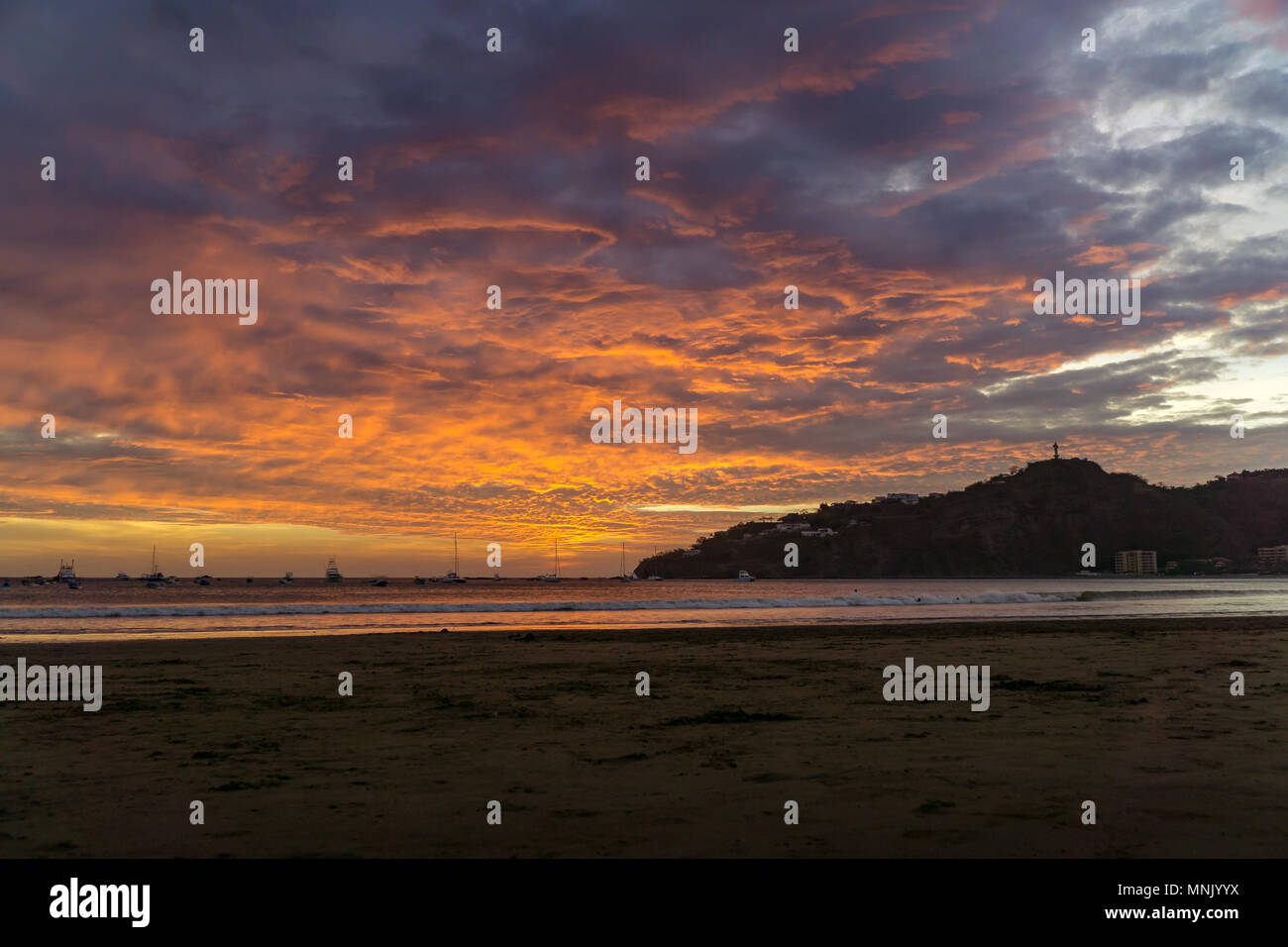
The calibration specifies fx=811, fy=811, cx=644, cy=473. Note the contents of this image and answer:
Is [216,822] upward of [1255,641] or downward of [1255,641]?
upward

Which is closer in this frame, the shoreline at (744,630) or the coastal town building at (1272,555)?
the shoreline at (744,630)

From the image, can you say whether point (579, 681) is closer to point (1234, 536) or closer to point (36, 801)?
point (36, 801)

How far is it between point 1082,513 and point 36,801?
209081 millimetres

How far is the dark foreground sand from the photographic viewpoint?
6.73 m

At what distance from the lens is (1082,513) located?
Result: 187 metres

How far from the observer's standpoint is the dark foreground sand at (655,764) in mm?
6734

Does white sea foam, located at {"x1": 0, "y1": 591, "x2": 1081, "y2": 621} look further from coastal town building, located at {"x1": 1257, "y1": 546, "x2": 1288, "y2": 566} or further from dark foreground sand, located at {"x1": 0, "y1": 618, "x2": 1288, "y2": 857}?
coastal town building, located at {"x1": 1257, "y1": 546, "x2": 1288, "y2": 566}

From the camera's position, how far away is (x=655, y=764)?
9461mm

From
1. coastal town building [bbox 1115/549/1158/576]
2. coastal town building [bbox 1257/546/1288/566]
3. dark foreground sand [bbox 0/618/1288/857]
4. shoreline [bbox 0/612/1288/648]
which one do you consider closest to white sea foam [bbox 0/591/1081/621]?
shoreline [bbox 0/612/1288/648]

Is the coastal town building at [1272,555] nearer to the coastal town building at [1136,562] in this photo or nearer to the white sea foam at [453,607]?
the coastal town building at [1136,562]

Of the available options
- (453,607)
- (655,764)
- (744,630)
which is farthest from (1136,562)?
(655,764)

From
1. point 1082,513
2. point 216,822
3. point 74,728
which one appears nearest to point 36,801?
point 216,822

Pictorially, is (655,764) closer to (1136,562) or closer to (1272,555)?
(1136,562)

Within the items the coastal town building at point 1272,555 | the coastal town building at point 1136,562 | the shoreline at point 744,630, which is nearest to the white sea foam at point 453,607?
the shoreline at point 744,630
